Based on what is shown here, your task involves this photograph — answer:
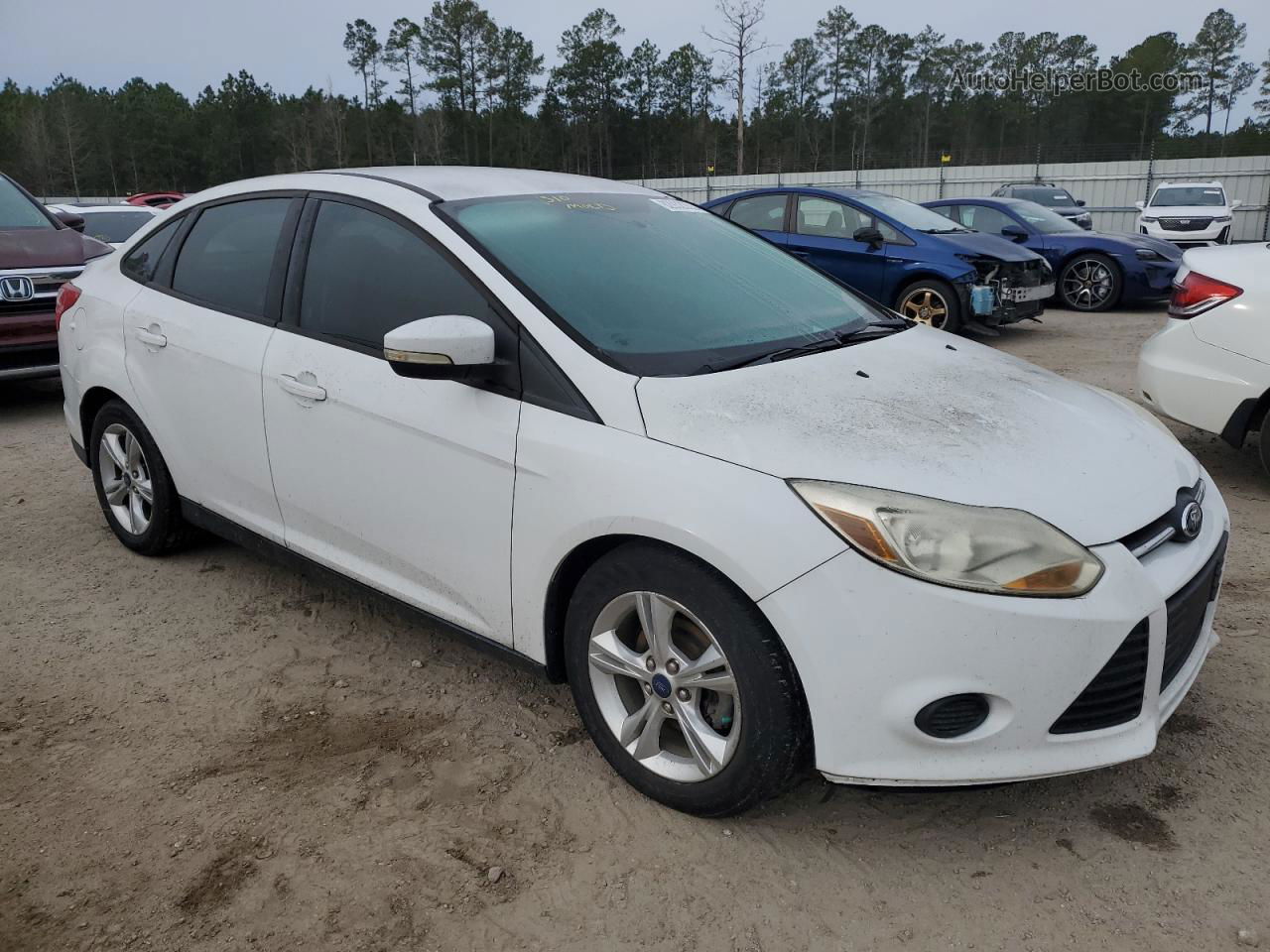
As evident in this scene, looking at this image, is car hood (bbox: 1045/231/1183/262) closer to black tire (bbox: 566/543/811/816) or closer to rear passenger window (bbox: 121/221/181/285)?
rear passenger window (bbox: 121/221/181/285)

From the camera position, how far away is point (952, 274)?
9.29 metres

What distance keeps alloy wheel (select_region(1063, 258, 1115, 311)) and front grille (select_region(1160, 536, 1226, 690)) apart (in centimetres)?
1032

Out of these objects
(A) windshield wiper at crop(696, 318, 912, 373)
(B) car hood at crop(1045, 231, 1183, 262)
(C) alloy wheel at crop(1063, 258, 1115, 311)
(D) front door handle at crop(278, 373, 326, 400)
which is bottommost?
(C) alloy wheel at crop(1063, 258, 1115, 311)

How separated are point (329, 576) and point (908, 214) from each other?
849 cm

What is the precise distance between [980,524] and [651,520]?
0.72m

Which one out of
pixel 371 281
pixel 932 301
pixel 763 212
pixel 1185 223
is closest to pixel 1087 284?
pixel 932 301

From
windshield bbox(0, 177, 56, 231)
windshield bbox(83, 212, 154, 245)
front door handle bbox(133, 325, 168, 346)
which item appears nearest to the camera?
front door handle bbox(133, 325, 168, 346)

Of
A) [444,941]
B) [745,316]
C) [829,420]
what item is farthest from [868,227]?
[444,941]

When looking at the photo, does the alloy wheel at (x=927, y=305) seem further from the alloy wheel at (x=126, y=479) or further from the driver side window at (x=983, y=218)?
the alloy wheel at (x=126, y=479)

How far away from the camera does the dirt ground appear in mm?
2178

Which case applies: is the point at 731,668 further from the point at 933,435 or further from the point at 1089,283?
the point at 1089,283

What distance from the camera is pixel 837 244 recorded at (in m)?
9.84

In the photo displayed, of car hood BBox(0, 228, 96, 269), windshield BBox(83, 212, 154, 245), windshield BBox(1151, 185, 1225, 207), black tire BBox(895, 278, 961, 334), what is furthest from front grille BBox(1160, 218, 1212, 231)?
car hood BBox(0, 228, 96, 269)

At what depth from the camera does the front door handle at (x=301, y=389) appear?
303 centimetres
